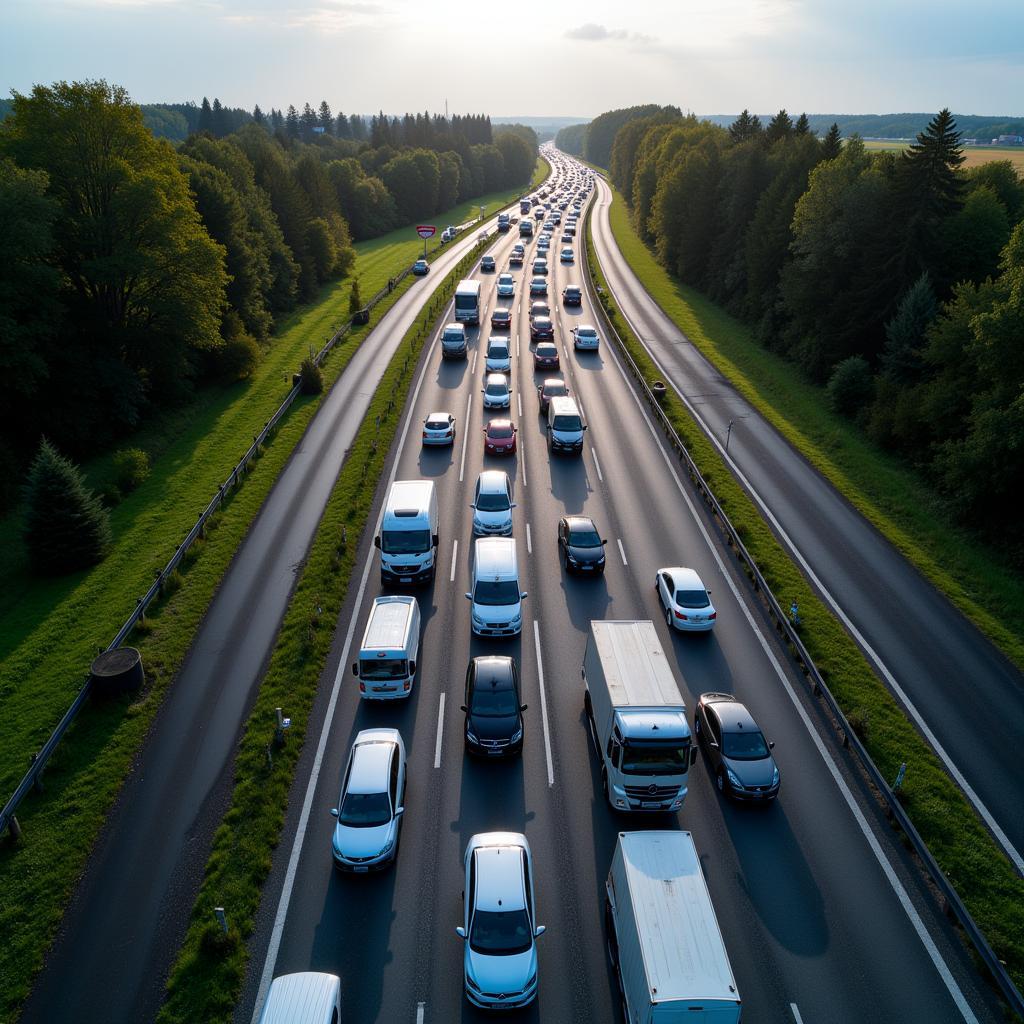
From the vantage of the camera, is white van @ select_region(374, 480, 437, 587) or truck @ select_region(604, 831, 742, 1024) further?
white van @ select_region(374, 480, 437, 587)

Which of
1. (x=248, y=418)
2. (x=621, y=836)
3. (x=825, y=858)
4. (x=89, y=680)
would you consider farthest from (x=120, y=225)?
(x=825, y=858)

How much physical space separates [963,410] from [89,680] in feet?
145

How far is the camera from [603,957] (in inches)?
616

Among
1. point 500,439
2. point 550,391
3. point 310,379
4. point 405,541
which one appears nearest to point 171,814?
point 405,541

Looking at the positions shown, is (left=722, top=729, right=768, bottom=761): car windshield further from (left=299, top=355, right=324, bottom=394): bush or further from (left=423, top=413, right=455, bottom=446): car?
(left=299, top=355, right=324, bottom=394): bush

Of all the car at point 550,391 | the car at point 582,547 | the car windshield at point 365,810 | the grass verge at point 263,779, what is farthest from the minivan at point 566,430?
the car windshield at point 365,810

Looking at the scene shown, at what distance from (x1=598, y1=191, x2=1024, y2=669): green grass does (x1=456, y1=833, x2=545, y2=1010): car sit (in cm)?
2199

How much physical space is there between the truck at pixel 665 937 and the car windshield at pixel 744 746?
15.2 feet

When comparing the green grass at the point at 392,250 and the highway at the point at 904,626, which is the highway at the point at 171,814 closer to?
the highway at the point at 904,626

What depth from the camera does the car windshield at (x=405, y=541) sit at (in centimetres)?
2789

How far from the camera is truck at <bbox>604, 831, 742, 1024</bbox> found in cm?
1251

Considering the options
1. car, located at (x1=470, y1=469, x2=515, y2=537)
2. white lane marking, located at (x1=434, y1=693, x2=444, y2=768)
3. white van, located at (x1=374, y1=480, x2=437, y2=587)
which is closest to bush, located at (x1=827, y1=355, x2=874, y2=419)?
car, located at (x1=470, y1=469, x2=515, y2=537)

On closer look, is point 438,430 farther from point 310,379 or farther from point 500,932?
point 500,932

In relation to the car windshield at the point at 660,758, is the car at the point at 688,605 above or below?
below
